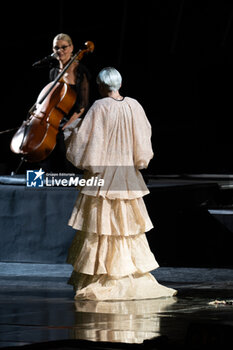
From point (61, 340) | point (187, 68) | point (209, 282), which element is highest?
point (187, 68)

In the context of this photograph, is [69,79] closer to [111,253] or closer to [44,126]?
[44,126]

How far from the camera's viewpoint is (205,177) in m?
6.43

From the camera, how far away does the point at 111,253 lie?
4.24 meters

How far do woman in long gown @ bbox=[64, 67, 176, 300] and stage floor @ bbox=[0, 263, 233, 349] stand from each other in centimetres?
17

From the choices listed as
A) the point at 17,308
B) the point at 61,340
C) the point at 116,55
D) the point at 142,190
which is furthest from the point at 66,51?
the point at 61,340

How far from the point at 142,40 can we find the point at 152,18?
0.21 m

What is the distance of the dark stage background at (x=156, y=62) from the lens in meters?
7.20

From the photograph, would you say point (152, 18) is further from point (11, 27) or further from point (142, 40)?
point (11, 27)

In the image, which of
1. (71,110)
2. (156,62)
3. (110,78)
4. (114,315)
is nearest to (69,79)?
(71,110)

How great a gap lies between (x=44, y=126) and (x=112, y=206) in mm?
1725

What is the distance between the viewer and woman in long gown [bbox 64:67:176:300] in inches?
165

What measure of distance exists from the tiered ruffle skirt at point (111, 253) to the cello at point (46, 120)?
1551mm

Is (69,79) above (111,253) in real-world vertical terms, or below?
above

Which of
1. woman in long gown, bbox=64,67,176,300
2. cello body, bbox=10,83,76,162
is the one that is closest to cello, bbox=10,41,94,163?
cello body, bbox=10,83,76,162
